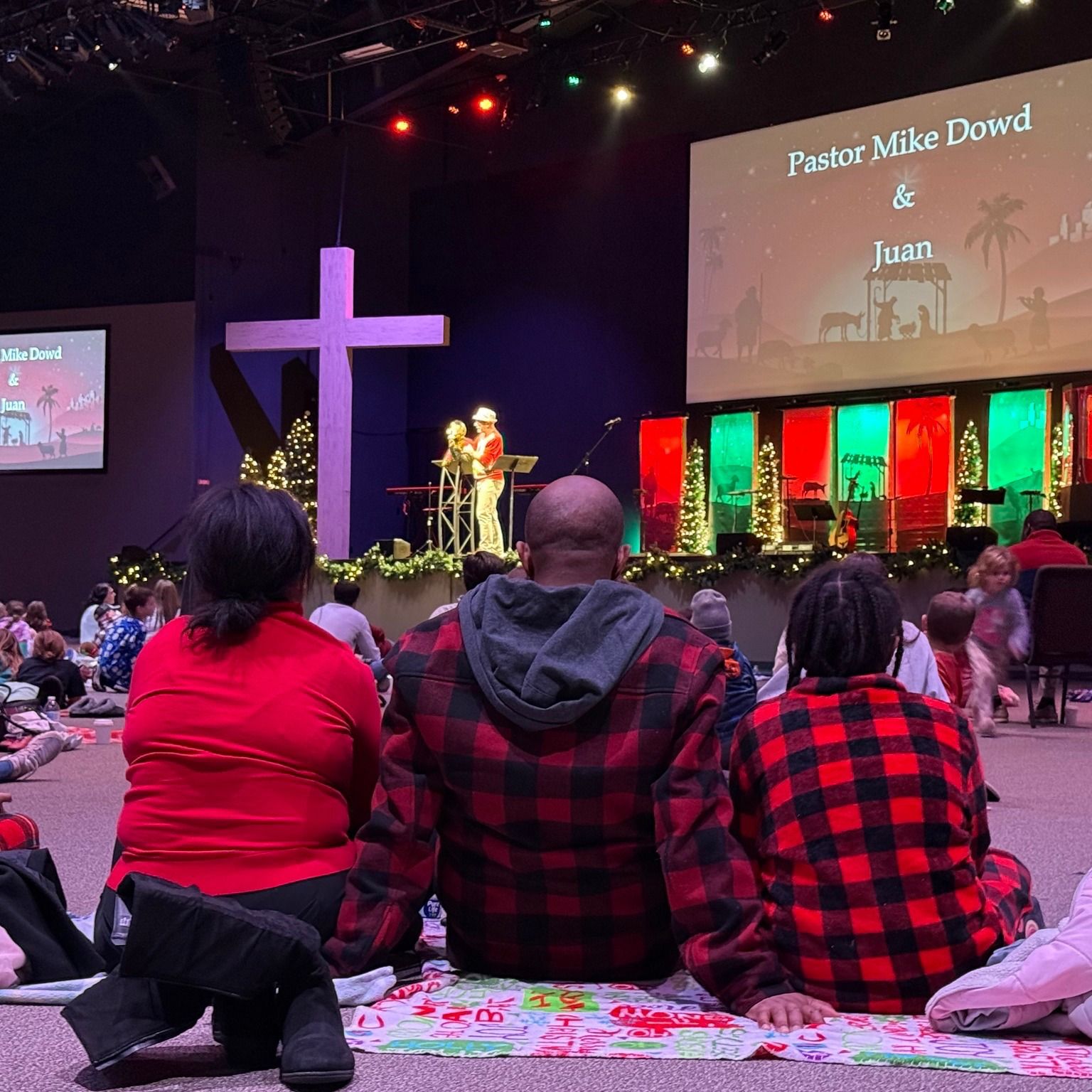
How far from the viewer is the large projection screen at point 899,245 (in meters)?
12.6

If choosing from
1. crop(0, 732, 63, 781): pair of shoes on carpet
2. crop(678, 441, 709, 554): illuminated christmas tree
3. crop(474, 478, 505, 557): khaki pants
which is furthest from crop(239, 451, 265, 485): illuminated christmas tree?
crop(0, 732, 63, 781): pair of shoes on carpet

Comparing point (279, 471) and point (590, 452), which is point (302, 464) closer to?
point (279, 471)

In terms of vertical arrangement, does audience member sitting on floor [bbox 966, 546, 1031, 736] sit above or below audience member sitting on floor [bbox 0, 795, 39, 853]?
above

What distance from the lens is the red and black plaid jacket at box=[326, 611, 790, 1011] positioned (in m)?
2.29

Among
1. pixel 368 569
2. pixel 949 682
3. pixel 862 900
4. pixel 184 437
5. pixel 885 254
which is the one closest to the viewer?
pixel 862 900

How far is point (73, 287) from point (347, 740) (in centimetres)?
1511

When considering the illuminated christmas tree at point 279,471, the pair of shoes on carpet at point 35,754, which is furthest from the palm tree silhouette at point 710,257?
the pair of shoes on carpet at point 35,754

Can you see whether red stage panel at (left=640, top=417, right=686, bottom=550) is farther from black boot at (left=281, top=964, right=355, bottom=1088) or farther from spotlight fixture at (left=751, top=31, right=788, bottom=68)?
black boot at (left=281, top=964, right=355, bottom=1088)

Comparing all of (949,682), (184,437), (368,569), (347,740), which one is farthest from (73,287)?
(347,740)

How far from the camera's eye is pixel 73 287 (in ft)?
53.6

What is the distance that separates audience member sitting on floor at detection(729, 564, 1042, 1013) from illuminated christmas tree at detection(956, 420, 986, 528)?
11.1 metres

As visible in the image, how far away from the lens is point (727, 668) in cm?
430

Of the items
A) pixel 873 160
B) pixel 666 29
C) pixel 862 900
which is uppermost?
pixel 666 29

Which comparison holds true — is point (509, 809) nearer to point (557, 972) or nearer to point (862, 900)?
point (557, 972)
